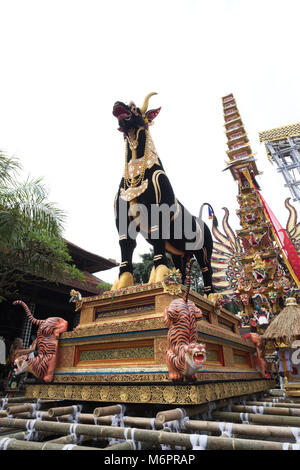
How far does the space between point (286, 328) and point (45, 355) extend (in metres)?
5.18

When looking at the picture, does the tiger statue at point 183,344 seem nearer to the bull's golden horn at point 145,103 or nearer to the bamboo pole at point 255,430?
the bamboo pole at point 255,430

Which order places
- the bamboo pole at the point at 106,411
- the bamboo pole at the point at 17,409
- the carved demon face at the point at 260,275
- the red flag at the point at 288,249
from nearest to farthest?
the bamboo pole at the point at 106,411
the bamboo pole at the point at 17,409
the red flag at the point at 288,249
the carved demon face at the point at 260,275

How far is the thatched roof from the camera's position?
6441 millimetres

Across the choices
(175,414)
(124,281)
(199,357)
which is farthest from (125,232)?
(175,414)

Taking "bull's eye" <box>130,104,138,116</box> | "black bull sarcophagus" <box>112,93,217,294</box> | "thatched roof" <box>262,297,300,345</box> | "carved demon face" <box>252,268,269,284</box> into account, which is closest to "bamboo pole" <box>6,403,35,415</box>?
"black bull sarcophagus" <box>112,93,217,294</box>

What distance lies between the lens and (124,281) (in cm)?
489

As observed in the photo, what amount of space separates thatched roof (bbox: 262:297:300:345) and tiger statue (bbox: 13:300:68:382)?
461cm

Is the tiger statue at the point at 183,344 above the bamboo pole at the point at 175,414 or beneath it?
above

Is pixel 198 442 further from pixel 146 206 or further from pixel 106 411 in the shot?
pixel 146 206

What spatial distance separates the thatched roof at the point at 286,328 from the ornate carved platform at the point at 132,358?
1.91m

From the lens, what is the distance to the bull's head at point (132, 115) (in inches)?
204

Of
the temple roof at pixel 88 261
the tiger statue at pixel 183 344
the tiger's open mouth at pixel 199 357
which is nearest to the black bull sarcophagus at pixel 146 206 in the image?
the tiger statue at pixel 183 344

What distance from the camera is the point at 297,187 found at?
26203mm

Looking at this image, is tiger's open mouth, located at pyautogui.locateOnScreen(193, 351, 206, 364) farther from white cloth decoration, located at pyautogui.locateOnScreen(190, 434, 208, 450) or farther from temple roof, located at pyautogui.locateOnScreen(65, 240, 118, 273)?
temple roof, located at pyautogui.locateOnScreen(65, 240, 118, 273)
